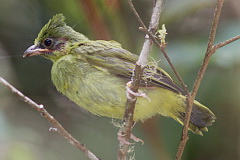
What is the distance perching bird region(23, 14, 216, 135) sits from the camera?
3.44 metres

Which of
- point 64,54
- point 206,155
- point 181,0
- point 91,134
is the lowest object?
point 91,134

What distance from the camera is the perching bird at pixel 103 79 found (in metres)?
3.44

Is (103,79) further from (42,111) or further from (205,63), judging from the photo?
(205,63)

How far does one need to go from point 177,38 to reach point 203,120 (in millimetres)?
1747

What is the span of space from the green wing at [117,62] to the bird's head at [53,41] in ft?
0.41

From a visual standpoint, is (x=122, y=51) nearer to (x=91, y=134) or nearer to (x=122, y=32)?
(x=122, y=32)

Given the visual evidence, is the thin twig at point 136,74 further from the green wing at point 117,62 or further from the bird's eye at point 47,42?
the bird's eye at point 47,42

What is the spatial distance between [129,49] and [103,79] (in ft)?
3.97

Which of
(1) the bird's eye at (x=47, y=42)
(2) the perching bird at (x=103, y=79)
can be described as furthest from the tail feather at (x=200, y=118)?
(1) the bird's eye at (x=47, y=42)

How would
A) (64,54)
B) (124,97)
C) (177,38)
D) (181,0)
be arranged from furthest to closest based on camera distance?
(177,38) → (181,0) → (64,54) → (124,97)

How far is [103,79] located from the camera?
137 inches

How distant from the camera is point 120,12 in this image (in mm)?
4895

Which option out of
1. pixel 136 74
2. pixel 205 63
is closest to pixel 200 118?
pixel 136 74

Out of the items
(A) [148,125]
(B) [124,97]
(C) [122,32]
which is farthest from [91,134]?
(B) [124,97]
